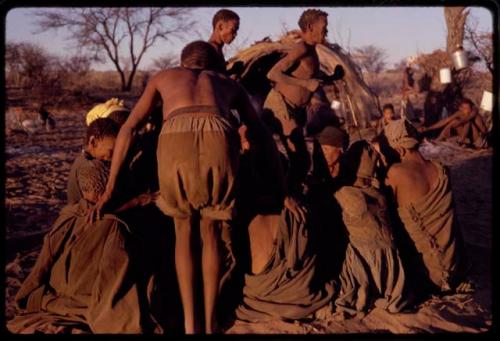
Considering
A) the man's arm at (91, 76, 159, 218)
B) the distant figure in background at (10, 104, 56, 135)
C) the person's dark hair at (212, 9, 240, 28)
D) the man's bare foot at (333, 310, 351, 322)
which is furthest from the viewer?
the distant figure in background at (10, 104, 56, 135)

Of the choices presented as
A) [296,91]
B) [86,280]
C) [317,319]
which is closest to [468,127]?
[296,91]

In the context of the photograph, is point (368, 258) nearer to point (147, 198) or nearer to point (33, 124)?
point (147, 198)

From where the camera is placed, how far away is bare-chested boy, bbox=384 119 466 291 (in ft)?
12.2

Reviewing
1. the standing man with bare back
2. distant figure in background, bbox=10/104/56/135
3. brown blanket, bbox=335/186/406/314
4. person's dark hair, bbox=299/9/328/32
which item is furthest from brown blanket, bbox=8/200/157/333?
distant figure in background, bbox=10/104/56/135

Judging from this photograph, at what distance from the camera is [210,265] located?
304 centimetres

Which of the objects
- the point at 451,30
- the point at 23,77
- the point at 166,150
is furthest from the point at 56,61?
the point at 166,150

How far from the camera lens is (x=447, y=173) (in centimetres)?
386

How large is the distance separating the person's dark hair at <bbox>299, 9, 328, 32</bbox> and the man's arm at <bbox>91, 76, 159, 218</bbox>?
6.88ft

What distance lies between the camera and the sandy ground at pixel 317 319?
3.18 metres

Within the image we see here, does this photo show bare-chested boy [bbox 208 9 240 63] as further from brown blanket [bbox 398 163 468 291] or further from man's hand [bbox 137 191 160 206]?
brown blanket [bbox 398 163 468 291]

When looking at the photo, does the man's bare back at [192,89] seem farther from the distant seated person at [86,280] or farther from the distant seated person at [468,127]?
the distant seated person at [468,127]

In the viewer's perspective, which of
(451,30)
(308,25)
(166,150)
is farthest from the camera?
(451,30)
